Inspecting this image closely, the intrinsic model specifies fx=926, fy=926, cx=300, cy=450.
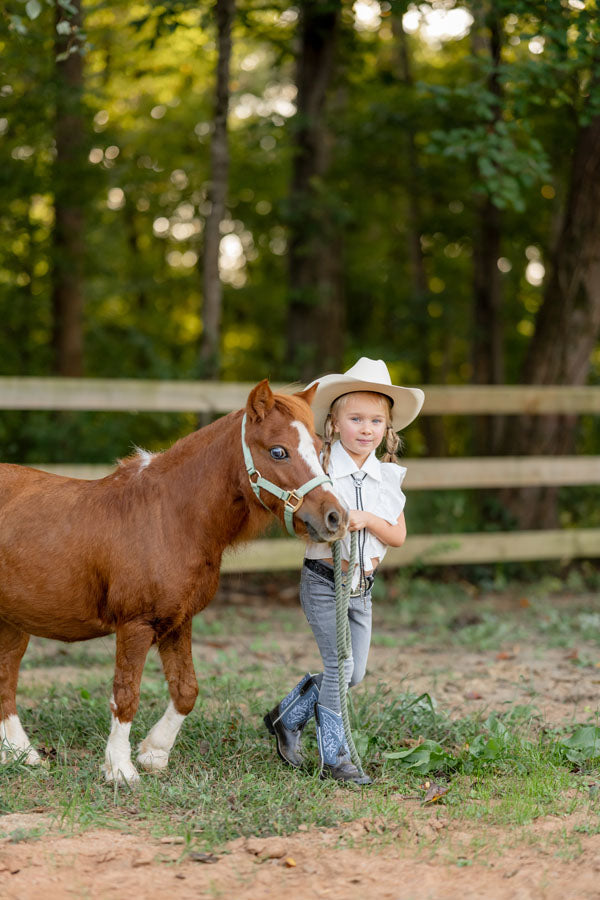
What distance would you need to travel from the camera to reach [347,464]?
12.5 ft

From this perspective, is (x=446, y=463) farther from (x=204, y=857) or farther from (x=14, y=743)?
(x=204, y=857)

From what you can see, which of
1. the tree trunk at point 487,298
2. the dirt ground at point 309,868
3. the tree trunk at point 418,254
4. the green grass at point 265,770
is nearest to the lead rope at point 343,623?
the green grass at point 265,770

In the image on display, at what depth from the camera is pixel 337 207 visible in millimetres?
10852

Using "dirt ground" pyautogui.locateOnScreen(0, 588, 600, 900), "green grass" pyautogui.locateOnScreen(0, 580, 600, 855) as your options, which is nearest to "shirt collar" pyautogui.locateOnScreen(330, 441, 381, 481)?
"green grass" pyautogui.locateOnScreen(0, 580, 600, 855)

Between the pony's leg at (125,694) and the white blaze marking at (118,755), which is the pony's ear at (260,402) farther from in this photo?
the white blaze marking at (118,755)

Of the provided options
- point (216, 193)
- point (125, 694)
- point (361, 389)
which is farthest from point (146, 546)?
point (216, 193)

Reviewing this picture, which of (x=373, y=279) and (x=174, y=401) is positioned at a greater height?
(x=373, y=279)

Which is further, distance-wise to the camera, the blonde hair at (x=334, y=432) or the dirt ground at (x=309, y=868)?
the blonde hair at (x=334, y=432)

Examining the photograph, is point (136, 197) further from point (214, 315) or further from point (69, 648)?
point (69, 648)

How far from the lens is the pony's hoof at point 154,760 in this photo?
3.80 meters

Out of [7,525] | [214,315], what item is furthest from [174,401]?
[7,525]

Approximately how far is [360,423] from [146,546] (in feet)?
3.27

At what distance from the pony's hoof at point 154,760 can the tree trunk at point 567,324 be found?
562 centimetres

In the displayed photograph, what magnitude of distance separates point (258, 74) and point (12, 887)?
61.0 ft
